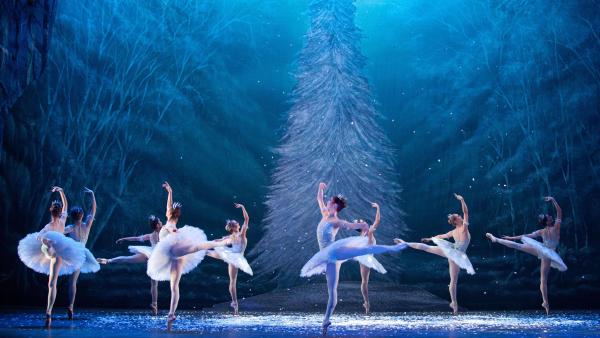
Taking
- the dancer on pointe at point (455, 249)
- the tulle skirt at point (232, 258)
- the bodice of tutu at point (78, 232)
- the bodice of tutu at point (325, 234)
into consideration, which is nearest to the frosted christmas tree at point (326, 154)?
the tulle skirt at point (232, 258)

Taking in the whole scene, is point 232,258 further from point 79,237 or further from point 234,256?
point 79,237

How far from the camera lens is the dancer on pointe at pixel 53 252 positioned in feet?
26.3

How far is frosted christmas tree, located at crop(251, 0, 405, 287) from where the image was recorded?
1399cm

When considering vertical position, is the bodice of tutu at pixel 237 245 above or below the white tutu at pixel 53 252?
above

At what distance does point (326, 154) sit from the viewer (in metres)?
14.2

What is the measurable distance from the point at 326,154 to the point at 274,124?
169 cm

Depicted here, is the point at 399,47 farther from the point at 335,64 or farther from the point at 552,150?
the point at 552,150

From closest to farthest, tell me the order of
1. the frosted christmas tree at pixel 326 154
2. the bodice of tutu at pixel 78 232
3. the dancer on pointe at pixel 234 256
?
the bodice of tutu at pixel 78 232, the dancer on pointe at pixel 234 256, the frosted christmas tree at pixel 326 154

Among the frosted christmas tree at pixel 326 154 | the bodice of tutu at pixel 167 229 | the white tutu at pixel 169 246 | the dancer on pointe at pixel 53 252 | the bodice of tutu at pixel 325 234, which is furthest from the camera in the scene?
the frosted christmas tree at pixel 326 154

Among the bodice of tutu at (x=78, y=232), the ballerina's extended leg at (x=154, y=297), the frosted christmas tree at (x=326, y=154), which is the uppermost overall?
the frosted christmas tree at (x=326, y=154)

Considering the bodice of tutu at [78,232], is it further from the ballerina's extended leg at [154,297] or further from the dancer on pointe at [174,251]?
the dancer on pointe at [174,251]

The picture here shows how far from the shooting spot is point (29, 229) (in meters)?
14.1

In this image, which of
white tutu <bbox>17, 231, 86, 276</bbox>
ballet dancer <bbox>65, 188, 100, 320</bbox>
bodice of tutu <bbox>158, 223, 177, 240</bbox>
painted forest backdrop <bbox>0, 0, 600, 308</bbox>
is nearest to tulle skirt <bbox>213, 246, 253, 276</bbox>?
ballet dancer <bbox>65, 188, 100, 320</bbox>

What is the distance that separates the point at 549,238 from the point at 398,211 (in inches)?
162
